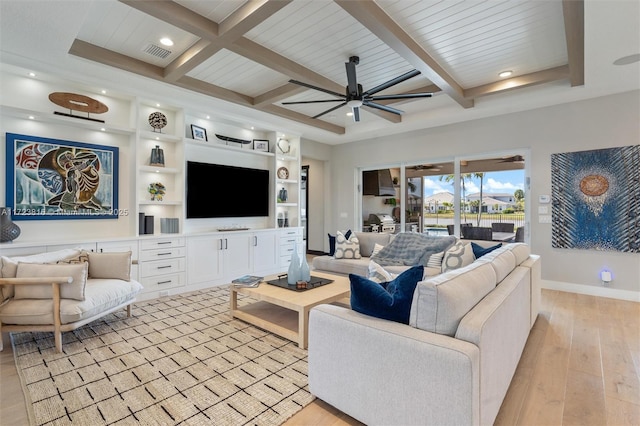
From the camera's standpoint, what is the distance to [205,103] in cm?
466

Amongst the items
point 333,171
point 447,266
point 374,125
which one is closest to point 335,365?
point 447,266

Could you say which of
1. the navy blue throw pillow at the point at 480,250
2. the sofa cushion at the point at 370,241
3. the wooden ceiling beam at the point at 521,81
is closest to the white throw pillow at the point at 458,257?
the navy blue throw pillow at the point at 480,250

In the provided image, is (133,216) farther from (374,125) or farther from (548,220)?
(548,220)

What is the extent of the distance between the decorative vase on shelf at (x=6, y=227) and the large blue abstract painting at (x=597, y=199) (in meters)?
6.80

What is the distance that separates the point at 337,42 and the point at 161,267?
361 cm

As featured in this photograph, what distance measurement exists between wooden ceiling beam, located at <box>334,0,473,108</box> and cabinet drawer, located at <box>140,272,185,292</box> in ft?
12.8

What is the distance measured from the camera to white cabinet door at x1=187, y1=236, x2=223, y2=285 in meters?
4.59

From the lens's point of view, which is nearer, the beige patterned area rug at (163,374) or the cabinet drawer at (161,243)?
the beige patterned area rug at (163,374)

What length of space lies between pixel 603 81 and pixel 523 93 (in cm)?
83

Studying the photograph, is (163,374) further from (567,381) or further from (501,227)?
(501,227)

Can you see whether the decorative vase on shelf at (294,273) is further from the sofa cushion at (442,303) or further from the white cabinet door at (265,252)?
the white cabinet door at (265,252)

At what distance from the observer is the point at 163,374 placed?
2.27 metres

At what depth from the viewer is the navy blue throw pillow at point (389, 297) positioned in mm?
1628

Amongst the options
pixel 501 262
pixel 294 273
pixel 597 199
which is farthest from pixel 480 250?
pixel 597 199
